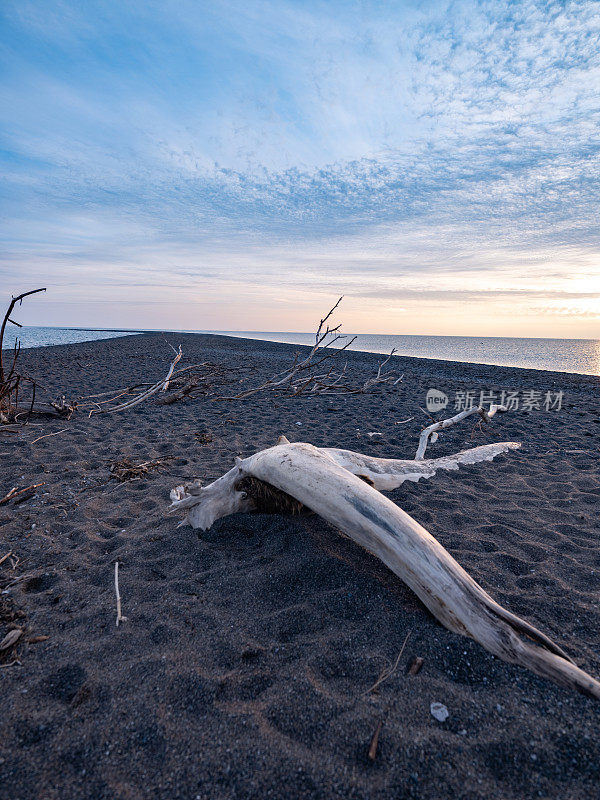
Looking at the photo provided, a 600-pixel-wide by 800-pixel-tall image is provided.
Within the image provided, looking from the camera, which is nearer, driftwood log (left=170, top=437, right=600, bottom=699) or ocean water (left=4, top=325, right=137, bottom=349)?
driftwood log (left=170, top=437, right=600, bottom=699)

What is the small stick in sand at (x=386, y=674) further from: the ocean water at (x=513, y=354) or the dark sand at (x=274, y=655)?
the ocean water at (x=513, y=354)

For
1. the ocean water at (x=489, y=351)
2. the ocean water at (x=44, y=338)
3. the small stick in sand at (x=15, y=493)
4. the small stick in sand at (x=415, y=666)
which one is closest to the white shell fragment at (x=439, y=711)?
the small stick in sand at (x=415, y=666)

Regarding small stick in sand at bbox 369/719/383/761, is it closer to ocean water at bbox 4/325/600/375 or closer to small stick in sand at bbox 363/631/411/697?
small stick in sand at bbox 363/631/411/697

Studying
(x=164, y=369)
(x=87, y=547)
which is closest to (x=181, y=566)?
(x=87, y=547)

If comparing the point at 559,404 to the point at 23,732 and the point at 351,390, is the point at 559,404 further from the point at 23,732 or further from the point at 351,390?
the point at 23,732

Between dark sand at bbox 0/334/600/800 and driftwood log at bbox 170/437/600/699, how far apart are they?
8cm

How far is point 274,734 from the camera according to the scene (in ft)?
4.75

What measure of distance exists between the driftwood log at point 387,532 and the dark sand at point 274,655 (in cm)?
8

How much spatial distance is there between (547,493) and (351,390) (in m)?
5.71

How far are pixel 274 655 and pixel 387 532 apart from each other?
2.62 ft

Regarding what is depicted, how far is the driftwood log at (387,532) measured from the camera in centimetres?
175

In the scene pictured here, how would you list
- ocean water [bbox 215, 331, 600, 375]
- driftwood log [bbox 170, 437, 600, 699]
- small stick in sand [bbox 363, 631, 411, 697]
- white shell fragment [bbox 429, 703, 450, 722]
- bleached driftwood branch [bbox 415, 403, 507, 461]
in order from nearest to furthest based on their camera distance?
white shell fragment [bbox 429, 703, 450, 722] < small stick in sand [bbox 363, 631, 411, 697] < driftwood log [bbox 170, 437, 600, 699] < bleached driftwood branch [bbox 415, 403, 507, 461] < ocean water [bbox 215, 331, 600, 375]

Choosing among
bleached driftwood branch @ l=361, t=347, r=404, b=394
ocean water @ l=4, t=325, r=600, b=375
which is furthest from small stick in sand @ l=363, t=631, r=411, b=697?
ocean water @ l=4, t=325, r=600, b=375

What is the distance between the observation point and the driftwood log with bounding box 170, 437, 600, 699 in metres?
1.75
